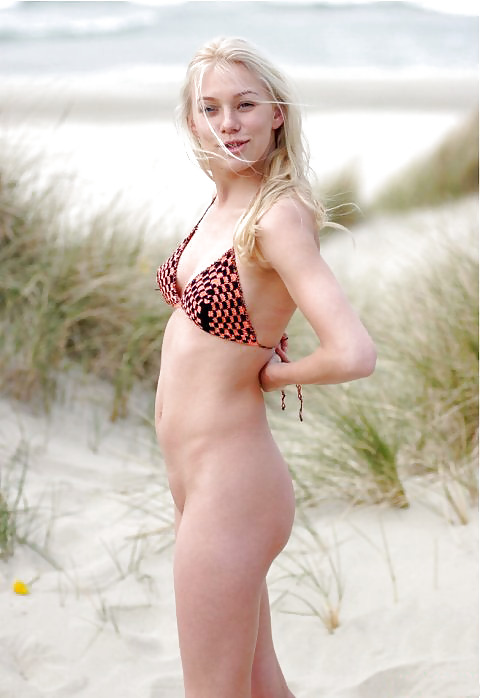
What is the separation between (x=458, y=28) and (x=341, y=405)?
30.5 m

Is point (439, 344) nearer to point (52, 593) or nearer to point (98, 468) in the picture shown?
point (98, 468)

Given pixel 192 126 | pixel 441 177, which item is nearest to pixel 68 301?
pixel 192 126

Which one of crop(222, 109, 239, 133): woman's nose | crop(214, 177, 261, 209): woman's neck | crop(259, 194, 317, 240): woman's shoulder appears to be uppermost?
crop(222, 109, 239, 133): woman's nose

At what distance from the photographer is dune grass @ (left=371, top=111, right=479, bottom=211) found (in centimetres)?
927

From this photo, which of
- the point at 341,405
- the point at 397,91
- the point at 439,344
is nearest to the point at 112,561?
the point at 341,405

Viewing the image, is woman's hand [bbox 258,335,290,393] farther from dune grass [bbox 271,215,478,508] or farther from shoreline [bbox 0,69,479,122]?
shoreline [bbox 0,69,479,122]

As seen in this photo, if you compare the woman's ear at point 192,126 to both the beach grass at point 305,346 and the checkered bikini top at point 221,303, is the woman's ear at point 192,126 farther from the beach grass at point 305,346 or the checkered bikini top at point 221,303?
the beach grass at point 305,346

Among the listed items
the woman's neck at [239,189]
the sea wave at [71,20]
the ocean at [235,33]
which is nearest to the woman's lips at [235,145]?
the woman's neck at [239,189]

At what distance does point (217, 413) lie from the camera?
6.28 ft

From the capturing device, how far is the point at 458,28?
31.2 metres

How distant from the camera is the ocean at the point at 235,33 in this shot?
26.9 m

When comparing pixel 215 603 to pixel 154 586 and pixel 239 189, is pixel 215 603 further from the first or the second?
pixel 154 586

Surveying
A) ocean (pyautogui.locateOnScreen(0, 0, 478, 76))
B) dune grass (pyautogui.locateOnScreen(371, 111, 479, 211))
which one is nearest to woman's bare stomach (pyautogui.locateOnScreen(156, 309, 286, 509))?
dune grass (pyautogui.locateOnScreen(371, 111, 479, 211))

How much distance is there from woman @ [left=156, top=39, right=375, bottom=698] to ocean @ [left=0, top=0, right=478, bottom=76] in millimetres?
24298
